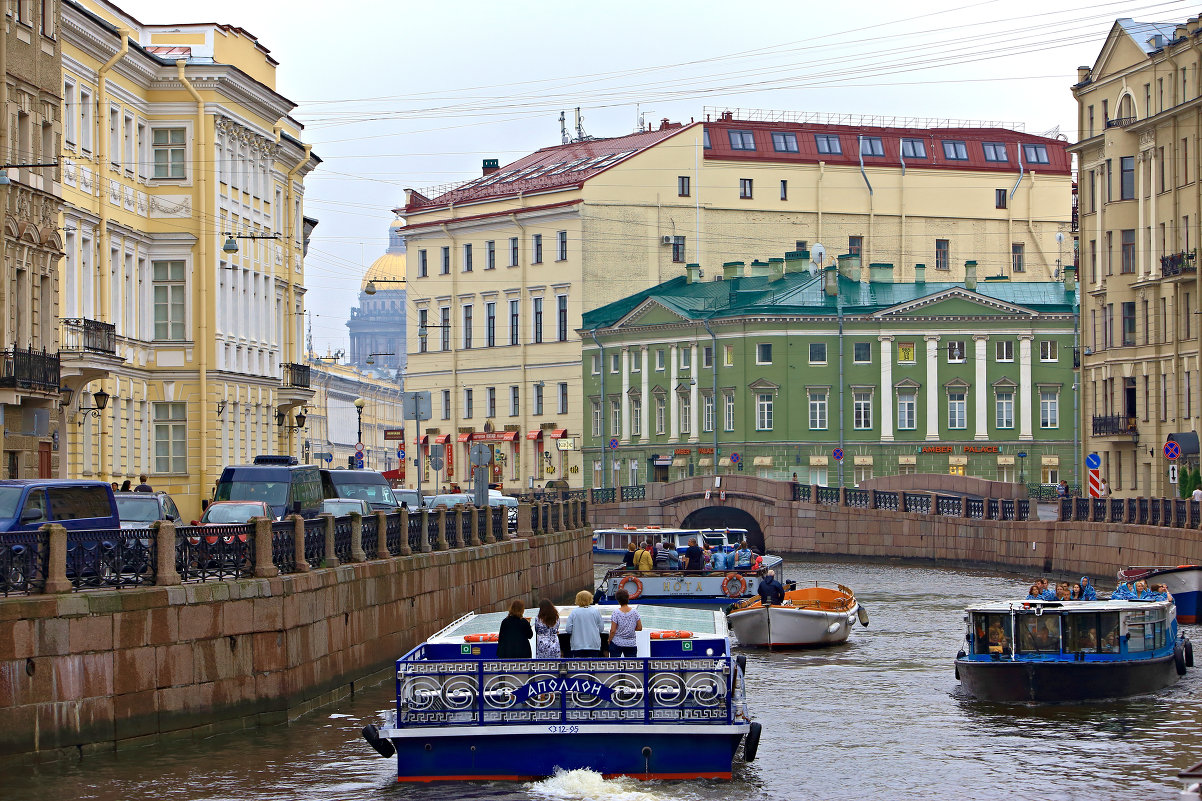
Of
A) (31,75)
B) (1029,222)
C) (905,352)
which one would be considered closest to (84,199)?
(31,75)

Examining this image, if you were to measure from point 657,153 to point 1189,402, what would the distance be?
38.7 meters

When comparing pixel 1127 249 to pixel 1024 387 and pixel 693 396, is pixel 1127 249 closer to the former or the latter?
pixel 1024 387

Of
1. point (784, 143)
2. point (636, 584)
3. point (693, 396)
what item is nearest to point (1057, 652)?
point (636, 584)

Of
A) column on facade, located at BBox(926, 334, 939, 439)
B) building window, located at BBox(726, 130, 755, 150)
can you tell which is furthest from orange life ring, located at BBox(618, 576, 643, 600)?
building window, located at BBox(726, 130, 755, 150)

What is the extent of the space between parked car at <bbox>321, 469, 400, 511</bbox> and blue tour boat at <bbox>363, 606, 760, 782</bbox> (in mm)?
24808

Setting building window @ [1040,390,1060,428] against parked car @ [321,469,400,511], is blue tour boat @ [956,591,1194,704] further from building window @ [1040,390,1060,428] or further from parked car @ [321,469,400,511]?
building window @ [1040,390,1060,428]

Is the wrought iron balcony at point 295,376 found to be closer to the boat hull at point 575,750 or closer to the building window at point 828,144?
the building window at point 828,144

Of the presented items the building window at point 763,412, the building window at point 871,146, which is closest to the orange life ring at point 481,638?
the building window at point 763,412

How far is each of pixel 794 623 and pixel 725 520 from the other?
40.2m

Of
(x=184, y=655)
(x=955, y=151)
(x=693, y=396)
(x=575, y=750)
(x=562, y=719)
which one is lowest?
(x=575, y=750)

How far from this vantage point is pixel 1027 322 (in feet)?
281

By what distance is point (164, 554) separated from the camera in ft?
77.6

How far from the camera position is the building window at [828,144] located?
100125 millimetres

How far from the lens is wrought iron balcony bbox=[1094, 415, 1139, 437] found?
66.6m
